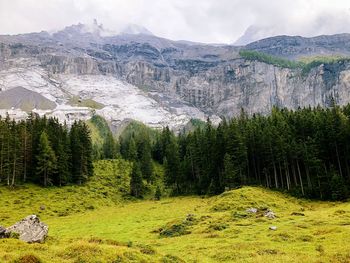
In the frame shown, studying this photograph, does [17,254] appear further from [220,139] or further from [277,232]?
[220,139]

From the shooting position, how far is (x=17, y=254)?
72.8 ft

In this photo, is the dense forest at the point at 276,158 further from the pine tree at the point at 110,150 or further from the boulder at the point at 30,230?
the boulder at the point at 30,230

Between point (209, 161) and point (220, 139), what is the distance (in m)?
7.51

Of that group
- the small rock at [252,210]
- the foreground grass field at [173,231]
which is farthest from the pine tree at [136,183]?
the small rock at [252,210]

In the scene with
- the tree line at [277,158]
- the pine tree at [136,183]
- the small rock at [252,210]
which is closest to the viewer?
the small rock at [252,210]

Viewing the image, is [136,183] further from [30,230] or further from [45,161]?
[30,230]

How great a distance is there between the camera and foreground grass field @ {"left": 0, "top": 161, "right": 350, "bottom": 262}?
84.4 ft

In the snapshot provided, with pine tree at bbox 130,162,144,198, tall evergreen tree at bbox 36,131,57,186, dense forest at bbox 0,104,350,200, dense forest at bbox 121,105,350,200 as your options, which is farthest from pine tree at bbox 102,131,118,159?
tall evergreen tree at bbox 36,131,57,186

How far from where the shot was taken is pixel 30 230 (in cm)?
3019

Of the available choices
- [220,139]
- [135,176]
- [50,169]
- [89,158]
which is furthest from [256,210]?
[89,158]

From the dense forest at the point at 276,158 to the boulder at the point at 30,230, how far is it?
212 ft

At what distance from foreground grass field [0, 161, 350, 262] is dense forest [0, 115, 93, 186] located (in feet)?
21.3

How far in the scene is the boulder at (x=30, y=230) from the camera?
29.0m

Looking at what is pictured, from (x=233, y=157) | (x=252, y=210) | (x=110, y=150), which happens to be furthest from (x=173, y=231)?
(x=110, y=150)
